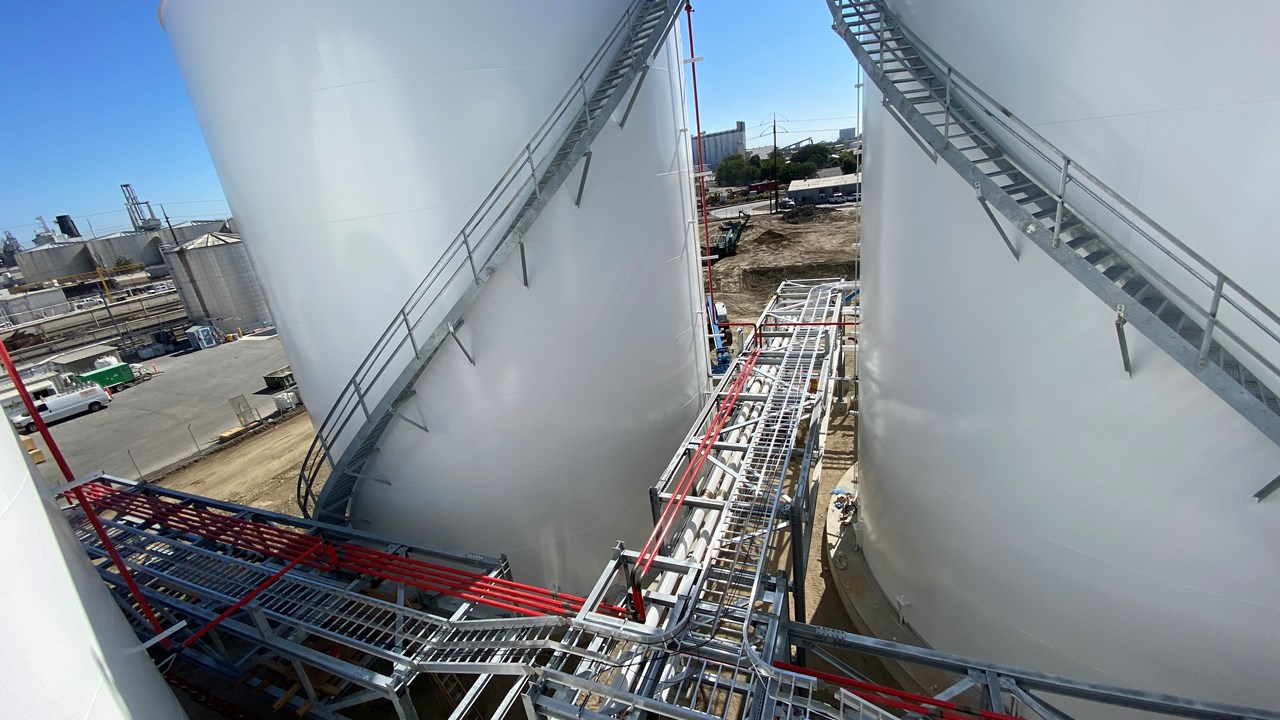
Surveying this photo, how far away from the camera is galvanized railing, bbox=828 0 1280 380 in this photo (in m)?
3.62

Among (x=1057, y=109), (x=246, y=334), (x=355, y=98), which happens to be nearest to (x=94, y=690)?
(x=355, y=98)

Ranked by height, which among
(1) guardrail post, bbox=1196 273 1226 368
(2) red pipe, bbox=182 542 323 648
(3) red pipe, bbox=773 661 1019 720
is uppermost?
(1) guardrail post, bbox=1196 273 1226 368

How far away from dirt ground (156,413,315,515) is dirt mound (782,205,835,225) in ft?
135

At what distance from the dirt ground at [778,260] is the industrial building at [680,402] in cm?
2083

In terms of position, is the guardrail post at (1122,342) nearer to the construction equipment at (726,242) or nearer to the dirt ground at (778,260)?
the dirt ground at (778,260)

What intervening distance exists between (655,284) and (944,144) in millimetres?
4684

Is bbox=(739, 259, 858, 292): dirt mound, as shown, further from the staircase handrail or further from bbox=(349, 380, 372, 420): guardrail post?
bbox=(349, 380, 372, 420): guardrail post

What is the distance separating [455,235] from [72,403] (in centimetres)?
2976

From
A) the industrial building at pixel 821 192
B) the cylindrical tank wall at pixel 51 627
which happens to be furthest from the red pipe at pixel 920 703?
the industrial building at pixel 821 192

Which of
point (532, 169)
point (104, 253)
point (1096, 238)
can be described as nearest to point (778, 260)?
point (532, 169)

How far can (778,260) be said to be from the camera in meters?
36.7

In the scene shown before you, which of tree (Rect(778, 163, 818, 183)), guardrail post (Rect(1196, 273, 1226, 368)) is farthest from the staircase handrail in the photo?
tree (Rect(778, 163, 818, 183))

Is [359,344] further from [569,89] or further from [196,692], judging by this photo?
[196,692]

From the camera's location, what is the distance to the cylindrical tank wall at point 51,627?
300 centimetres
